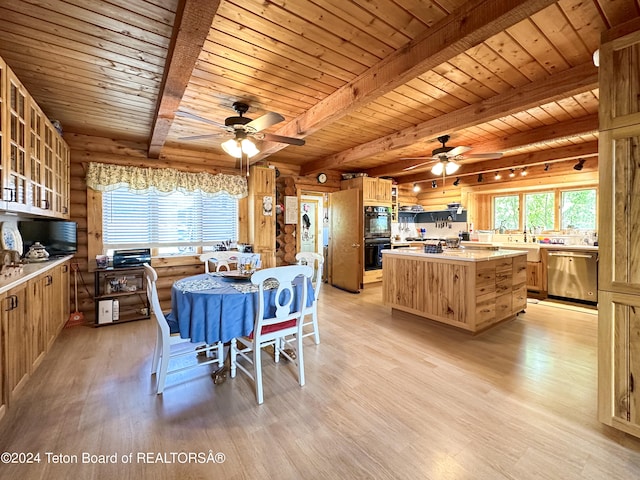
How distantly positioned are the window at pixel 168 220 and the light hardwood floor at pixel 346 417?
1704 mm

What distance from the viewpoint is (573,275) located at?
4.66m

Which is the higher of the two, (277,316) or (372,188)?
(372,188)

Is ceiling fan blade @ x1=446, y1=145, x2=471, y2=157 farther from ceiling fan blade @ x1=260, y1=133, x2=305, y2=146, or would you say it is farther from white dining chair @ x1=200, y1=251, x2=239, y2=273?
white dining chair @ x1=200, y1=251, x2=239, y2=273

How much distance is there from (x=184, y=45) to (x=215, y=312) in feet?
5.58

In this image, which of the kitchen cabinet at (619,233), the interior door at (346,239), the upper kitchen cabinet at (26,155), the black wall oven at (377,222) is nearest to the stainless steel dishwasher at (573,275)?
the black wall oven at (377,222)

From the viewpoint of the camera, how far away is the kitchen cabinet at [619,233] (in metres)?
1.61

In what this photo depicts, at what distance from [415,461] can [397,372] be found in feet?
3.13

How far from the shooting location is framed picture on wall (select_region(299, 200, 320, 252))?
6.77m

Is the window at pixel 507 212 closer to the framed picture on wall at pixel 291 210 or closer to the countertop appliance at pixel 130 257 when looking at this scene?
the framed picture on wall at pixel 291 210

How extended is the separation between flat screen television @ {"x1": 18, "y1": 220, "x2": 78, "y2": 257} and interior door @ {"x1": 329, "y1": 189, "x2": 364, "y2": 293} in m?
4.20

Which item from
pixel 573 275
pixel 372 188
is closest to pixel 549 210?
pixel 573 275

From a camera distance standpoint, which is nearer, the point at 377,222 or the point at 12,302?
the point at 12,302

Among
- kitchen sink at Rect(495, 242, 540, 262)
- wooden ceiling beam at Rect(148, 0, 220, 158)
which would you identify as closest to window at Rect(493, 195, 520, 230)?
kitchen sink at Rect(495, 242, 540, 262)

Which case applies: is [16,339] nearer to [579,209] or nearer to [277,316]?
[277,316]
